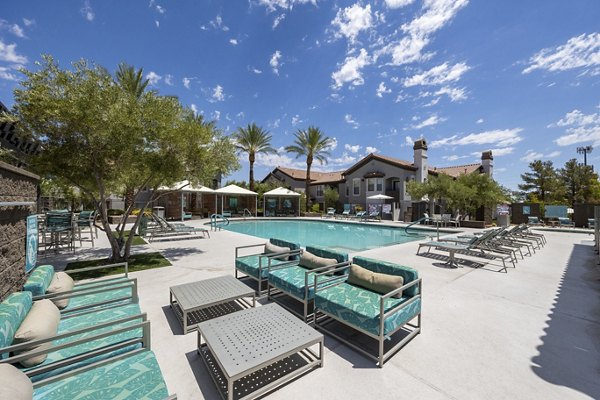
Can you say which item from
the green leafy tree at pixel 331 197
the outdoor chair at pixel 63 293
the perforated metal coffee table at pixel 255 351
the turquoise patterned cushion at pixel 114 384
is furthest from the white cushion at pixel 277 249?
the green leafy tree at pixel 331 197

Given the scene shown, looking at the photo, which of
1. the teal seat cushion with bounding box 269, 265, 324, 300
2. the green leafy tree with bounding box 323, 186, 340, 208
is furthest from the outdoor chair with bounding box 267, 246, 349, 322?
the green leafy tree with bounding box 323, 186, 340, 208

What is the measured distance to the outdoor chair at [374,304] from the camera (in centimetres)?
302

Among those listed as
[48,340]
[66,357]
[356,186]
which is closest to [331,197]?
[356,186]

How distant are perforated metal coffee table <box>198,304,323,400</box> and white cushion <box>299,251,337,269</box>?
161 cm

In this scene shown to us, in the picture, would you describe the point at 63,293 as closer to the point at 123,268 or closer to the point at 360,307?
the point at 360,307

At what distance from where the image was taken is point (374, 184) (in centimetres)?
3044

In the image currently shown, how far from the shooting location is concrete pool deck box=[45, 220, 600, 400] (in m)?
2.52

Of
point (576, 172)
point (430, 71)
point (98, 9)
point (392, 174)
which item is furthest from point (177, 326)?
point (576, 172)

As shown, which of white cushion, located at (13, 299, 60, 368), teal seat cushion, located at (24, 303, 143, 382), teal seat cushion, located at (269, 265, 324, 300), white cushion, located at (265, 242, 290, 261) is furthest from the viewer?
white cushion, located at (265, 242, 290, 261)

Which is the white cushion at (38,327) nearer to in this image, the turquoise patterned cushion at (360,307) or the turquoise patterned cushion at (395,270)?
the turquoise patterned cushion at (360,307)

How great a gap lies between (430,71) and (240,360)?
623 inches

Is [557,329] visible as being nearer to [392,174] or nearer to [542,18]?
[542,18]

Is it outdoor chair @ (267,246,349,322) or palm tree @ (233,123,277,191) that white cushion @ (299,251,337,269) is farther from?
palm tree @ (233,123,277,191)

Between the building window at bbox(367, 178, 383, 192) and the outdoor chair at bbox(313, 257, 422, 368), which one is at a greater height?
the building window at bbox(367, 178, 383, 192)
